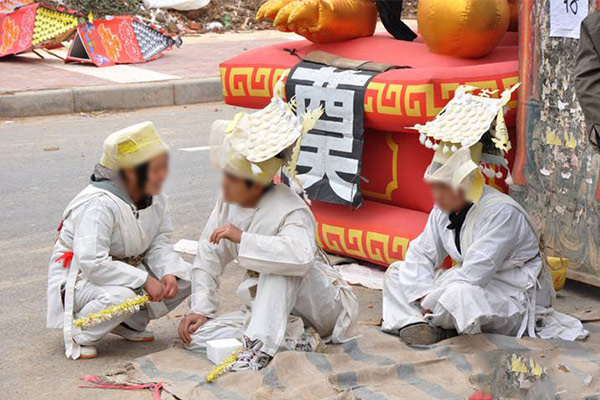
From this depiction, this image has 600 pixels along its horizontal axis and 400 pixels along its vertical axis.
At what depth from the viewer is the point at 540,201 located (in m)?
5.18

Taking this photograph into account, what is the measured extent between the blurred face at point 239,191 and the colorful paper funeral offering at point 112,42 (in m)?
8.00

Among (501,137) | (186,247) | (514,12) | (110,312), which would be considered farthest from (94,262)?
(514,12)

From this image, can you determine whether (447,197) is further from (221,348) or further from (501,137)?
(221,348)

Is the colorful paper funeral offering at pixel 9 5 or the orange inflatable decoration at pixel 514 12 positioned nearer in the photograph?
the orange inflatable decoration at pixel 514 12

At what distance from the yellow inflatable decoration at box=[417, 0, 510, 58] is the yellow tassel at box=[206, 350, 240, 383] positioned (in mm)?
2120

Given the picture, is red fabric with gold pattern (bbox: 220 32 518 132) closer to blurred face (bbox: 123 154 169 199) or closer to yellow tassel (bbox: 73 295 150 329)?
blurred face (bbox: 123 154 169 199)

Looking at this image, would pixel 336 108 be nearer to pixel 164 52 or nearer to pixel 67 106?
pixel 67 106

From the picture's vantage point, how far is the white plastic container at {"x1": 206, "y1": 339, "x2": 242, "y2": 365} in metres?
4.11

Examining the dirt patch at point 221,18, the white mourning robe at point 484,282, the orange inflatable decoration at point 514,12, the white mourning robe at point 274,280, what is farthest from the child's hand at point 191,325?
the dirt patch at point 221,18

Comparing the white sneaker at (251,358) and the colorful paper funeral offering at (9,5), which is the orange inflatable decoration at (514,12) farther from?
the colorful paper funeral offering at (9,5)

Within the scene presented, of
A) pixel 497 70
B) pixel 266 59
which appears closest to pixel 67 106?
pixel 266 59

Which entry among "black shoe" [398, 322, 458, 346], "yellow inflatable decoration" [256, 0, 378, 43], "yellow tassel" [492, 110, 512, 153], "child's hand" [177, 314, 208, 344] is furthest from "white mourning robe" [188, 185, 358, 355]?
"yellow inflatable decoration" [256, 0, 378, 43]

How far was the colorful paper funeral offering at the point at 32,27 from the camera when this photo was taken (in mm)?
11578

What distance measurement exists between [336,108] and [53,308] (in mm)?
1823
